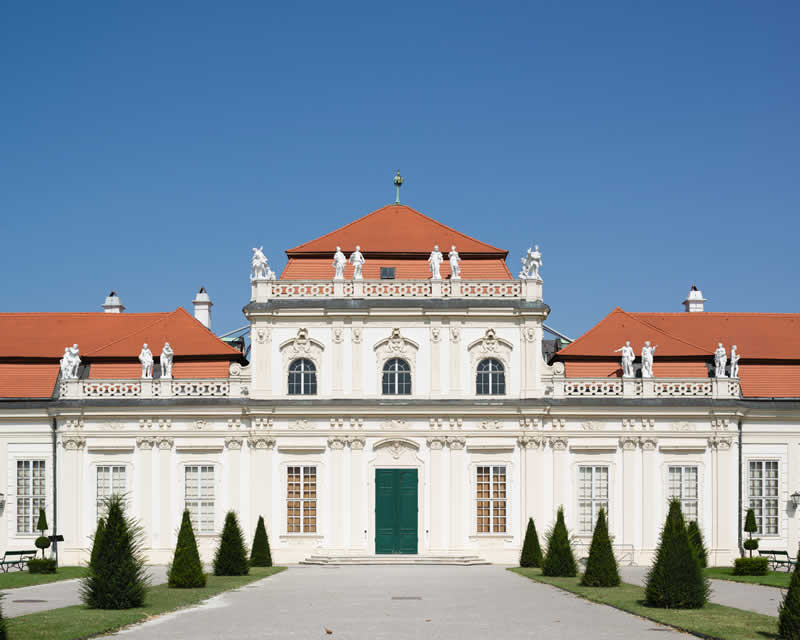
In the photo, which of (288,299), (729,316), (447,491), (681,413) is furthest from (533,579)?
(729,316)

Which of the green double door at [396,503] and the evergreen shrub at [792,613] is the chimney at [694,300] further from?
the evergreen shrub at [792,613]

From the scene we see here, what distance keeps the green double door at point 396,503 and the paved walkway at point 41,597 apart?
34.9 ft

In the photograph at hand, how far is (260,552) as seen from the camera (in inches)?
1658

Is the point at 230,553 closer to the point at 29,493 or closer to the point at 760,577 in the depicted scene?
the point at 29,493

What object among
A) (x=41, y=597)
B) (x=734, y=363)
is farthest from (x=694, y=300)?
(x=41, y=597)

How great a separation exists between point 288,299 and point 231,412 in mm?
4813

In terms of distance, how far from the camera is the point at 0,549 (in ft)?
147

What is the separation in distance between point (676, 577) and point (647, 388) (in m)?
20.3

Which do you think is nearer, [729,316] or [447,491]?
[447,491]

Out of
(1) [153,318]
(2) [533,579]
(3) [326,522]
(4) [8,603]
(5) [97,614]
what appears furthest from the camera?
(1) [153,318]

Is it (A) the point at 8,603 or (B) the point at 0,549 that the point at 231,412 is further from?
(A) the point at 8,603

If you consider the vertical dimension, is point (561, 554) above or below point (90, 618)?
below

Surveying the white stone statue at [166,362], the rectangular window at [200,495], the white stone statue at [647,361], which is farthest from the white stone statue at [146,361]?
the white stone statue at [647,361]

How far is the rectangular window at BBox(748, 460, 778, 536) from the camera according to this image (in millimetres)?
45406
